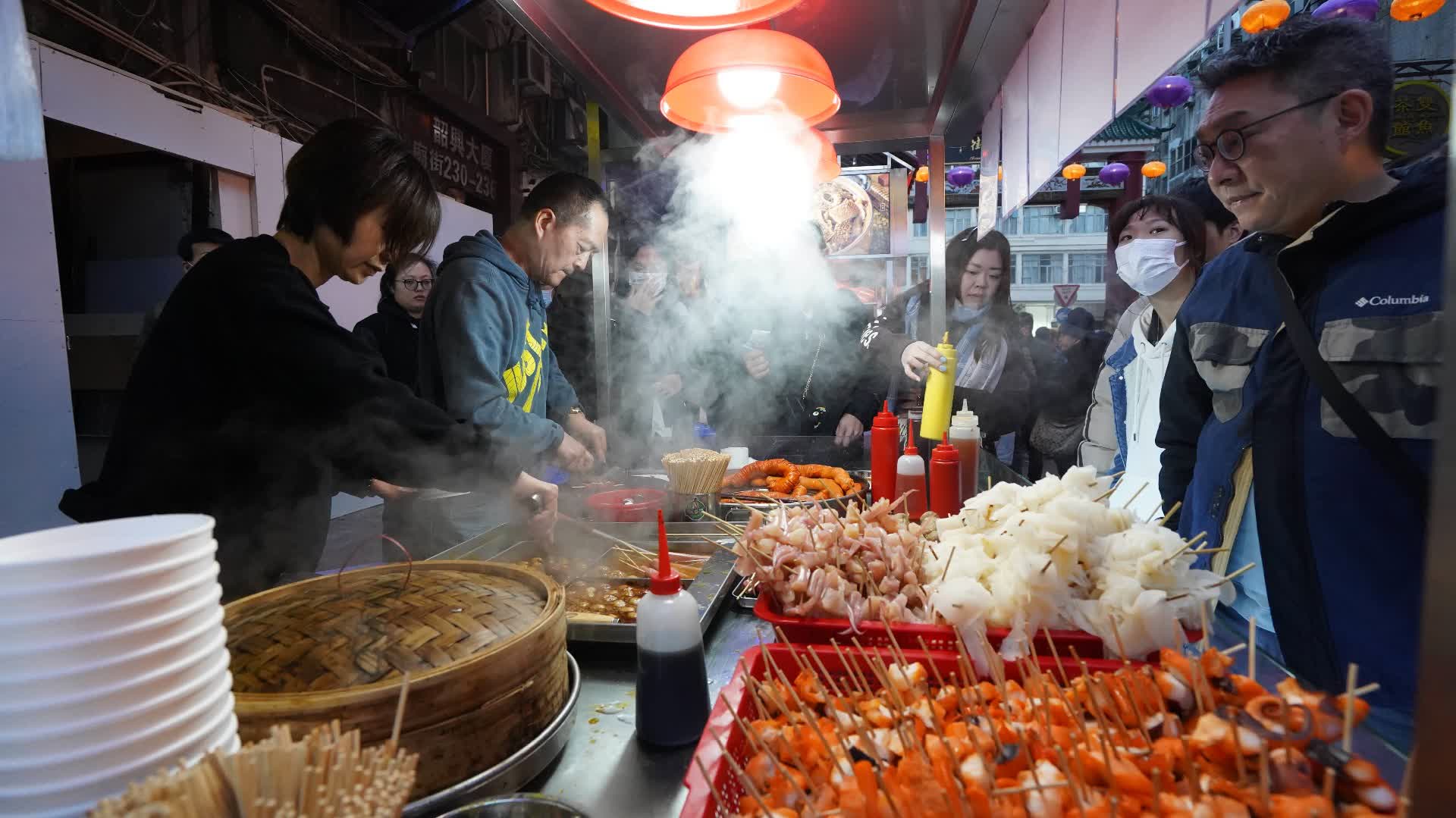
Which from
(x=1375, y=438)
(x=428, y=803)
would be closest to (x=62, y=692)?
(x=428, y=803)

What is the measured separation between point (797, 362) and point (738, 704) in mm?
4091

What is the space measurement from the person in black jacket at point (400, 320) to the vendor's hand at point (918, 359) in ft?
9.28

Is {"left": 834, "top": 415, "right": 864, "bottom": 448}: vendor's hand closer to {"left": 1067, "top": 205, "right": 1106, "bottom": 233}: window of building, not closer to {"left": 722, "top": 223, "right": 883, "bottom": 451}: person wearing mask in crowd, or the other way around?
{"left": 722, "top": 223, "right": 883, "bottom": 451}: person wearing mask in crowd

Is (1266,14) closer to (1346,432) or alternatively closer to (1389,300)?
(1389,300)

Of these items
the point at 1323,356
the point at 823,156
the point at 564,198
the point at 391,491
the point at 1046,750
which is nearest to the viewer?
the point at 1046,750

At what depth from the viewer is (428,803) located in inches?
39.0

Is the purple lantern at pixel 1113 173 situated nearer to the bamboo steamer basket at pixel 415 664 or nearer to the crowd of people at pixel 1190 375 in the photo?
the crowd of people at pixel 1190 375

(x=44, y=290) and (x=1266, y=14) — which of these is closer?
(x=1266, y=14)

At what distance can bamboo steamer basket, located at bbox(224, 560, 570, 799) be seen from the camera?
0.95m

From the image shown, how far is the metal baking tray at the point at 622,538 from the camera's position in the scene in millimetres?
1821

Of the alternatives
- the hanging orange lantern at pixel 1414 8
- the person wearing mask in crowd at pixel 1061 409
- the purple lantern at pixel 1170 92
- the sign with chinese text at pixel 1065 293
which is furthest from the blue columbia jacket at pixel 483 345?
the sign with chinese text at pixel 1065 293

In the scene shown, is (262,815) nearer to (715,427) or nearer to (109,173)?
(715,427)

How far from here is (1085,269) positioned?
26109mm

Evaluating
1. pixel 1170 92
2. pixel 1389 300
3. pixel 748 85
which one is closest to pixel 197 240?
pixel 748 85
